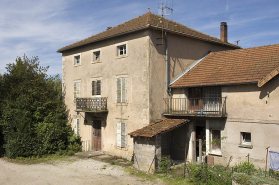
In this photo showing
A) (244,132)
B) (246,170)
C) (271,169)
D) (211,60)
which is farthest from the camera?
(211,60)

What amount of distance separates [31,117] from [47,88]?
2653mm

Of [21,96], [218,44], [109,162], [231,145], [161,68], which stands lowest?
[109,162]

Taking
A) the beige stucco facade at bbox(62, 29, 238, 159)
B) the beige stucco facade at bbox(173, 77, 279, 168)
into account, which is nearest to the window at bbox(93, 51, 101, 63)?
the beige stucco facade at bbox(62, 29, 238, 159)

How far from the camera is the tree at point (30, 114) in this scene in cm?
1703

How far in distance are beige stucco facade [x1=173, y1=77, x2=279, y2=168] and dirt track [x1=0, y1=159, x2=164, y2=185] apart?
4.44 meters

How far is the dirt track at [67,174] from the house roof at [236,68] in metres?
5.83

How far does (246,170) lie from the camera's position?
1177cm

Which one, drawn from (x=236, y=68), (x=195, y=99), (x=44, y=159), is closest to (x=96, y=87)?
(x=44, y=159)

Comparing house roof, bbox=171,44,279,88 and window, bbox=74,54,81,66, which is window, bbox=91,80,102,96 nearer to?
window, bbox=74,54,81,66

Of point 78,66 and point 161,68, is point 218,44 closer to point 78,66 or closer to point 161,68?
point 161,68

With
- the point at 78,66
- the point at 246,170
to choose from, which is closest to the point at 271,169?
the point at 246,170

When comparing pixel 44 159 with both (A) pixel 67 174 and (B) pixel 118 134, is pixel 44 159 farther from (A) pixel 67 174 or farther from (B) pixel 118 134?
(B) pixel 118 134

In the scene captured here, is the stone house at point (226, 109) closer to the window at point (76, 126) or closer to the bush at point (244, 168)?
A: the bush at point (244, 168)

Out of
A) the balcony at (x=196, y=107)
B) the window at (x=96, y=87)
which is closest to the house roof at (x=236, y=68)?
the balcony at (x=196, y=107)
